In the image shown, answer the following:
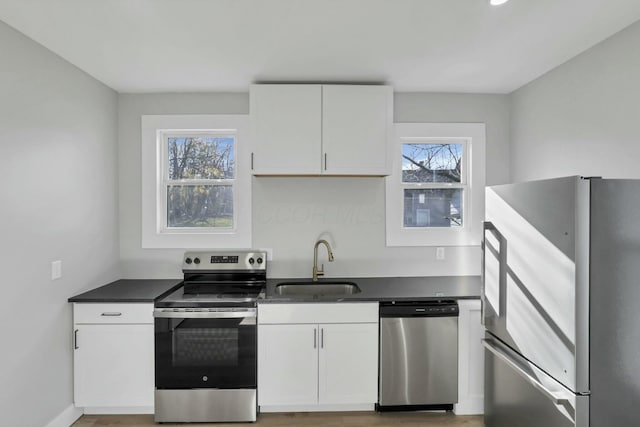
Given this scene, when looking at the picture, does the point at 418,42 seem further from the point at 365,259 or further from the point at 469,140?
the point at 365,259

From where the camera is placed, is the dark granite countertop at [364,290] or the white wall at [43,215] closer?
the white wall at [43,215]

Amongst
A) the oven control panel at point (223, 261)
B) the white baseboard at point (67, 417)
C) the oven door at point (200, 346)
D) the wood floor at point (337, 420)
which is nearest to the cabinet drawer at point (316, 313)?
the oven door at point (200, 346)

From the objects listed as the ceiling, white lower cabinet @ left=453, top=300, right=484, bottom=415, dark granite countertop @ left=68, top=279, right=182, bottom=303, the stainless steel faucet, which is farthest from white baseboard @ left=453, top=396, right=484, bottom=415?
the ceiling

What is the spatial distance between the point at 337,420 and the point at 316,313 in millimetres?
766

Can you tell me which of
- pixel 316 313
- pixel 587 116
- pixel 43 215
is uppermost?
pixel 587 116

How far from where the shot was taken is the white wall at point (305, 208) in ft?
9.69

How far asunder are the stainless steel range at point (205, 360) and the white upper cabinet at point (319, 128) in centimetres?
105

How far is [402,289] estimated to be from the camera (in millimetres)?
2592

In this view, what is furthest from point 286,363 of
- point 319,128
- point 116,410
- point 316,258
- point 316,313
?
point 319,128

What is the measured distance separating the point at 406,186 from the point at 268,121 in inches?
49.9

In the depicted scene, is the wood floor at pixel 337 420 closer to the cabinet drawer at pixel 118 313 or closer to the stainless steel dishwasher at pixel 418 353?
the stainless steel dishwasher at pixel 418 353

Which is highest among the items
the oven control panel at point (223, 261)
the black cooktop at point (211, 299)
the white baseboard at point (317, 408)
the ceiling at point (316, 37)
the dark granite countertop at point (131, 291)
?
the ceiling at point (316, 37)

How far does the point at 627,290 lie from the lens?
146 cm

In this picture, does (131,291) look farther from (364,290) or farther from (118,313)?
(364,290)
